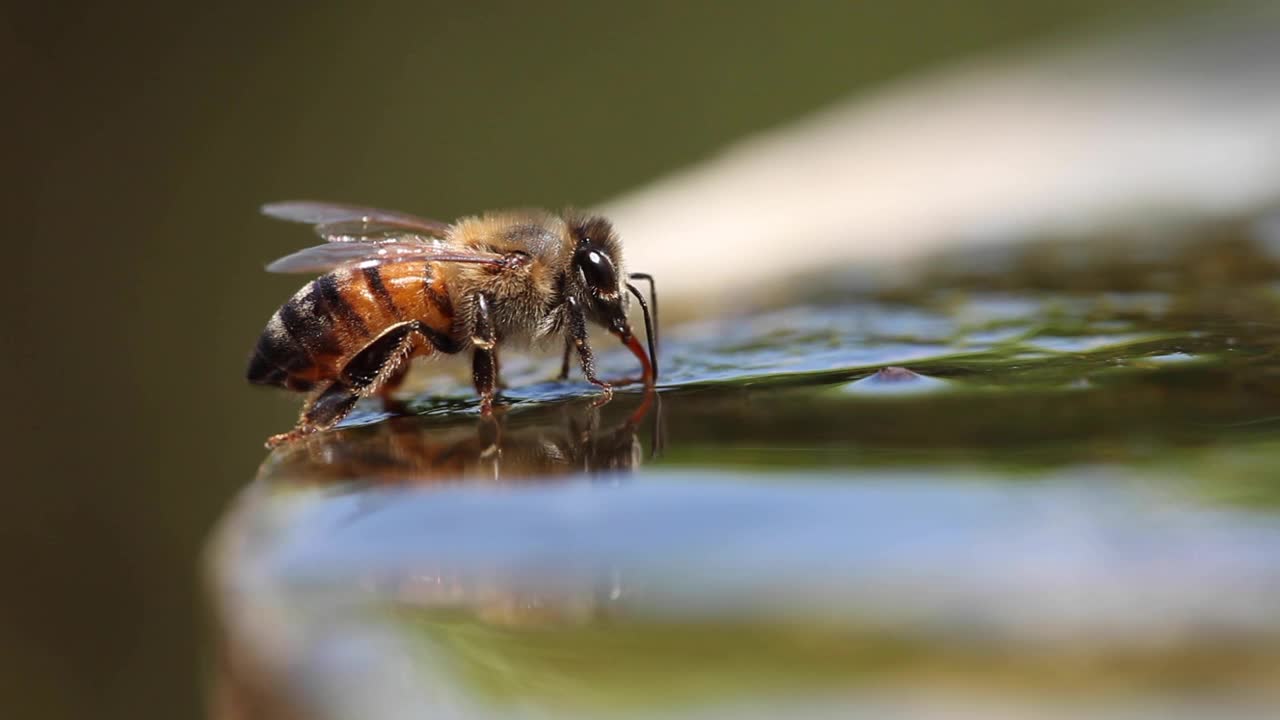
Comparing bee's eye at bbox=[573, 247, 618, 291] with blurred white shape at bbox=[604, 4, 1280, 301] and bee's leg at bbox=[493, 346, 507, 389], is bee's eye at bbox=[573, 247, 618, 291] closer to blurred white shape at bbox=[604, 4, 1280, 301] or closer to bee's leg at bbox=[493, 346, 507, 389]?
bee's leg at bbox=[493, 346, 507, 389]

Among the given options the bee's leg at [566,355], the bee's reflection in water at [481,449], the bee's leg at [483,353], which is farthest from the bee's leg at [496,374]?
the bee's reflection in water at [481,449]

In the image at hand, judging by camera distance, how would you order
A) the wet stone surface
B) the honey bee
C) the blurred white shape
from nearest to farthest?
the wet stone surface < the honey bee < the blurred white shape

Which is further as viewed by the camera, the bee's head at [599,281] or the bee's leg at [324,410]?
the bee's head at [599,281]

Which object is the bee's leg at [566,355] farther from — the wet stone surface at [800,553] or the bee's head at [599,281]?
the wet stone surface at [800,553]

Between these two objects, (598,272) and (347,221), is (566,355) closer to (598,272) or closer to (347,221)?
(598,272)

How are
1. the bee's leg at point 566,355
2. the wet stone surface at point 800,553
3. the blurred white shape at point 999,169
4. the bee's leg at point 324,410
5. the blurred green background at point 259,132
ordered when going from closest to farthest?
the wet stone surface at point 800,553
the bee's leg at point 324,410
the bee's leg at point 566,355
the blurred white shape at point 999,169
the blurred green background at point 259,132

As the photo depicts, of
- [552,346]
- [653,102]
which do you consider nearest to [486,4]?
[653,102]

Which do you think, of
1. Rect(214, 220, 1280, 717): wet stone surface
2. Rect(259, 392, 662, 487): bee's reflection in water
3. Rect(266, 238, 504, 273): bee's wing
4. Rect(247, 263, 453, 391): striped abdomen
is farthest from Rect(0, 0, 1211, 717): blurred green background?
Rect(214, 220, 1280, 717): wet stone surface
